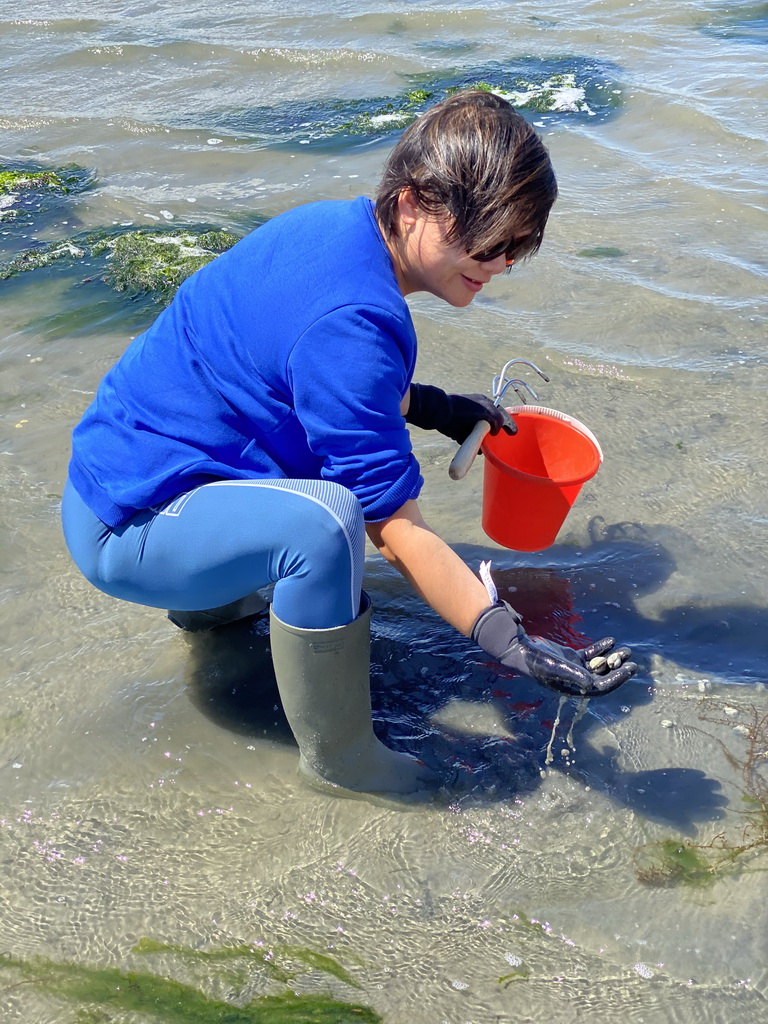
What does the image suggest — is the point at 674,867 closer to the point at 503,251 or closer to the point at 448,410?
the point at 448,410

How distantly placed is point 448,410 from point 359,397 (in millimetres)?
695

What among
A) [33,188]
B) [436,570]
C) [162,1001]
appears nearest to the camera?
[162,1001]

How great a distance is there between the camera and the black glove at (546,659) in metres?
2.19

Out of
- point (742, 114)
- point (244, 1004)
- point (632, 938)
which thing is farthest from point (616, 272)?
point (244, 1004)

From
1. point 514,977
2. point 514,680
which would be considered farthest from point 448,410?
point 514,977

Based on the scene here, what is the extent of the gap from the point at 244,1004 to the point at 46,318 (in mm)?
3436

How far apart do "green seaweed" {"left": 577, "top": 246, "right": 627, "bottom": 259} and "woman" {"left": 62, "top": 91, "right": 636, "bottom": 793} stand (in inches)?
119

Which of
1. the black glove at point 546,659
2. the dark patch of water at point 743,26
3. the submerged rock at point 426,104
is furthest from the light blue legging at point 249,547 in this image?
the dark patch of water at point 743,26

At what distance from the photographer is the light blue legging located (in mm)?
2188

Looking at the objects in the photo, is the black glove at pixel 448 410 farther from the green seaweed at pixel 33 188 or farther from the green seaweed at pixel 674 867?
the green seaweed at pixel 33 188

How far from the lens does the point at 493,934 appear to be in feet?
7.34

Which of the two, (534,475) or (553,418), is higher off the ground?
(553,418)

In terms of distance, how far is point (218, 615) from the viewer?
2.91 meters

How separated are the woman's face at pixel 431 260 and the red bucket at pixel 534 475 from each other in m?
0.67
